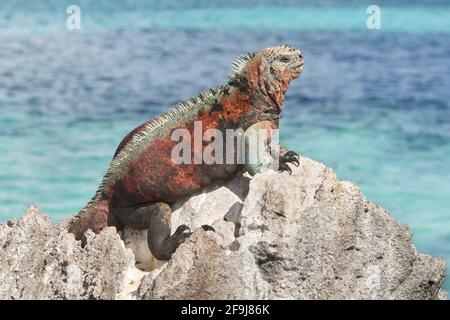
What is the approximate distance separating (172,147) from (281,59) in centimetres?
59

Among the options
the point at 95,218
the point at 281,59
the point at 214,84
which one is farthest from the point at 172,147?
the point at 214,84

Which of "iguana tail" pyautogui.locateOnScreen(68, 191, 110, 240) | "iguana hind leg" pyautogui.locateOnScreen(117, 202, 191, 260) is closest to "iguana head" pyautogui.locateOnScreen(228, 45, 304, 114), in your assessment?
"iguana hind leg" pyautogui.locateOnScreen(117, 202, 191, 260)

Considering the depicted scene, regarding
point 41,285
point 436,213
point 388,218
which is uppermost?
point 388,218

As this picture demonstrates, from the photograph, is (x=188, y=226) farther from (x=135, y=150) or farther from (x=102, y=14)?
(x=102, y=14)

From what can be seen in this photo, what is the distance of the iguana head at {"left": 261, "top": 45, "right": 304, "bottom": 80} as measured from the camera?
459 cm

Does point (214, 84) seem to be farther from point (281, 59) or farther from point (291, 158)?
point (291, 158)

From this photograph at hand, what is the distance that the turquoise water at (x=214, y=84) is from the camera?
44.1 ft

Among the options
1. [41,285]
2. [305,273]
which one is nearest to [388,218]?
[305,273]

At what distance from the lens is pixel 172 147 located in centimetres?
452

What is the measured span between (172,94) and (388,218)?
13.5 meters

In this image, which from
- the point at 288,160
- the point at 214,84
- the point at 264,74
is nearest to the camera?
the point at 288,160

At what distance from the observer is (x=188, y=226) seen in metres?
4.46

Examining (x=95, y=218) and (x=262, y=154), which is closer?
(x=262, y=154)

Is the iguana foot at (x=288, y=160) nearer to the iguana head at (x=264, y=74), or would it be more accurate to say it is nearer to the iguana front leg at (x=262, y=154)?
the iguana front leg at (x=262, y=154)
